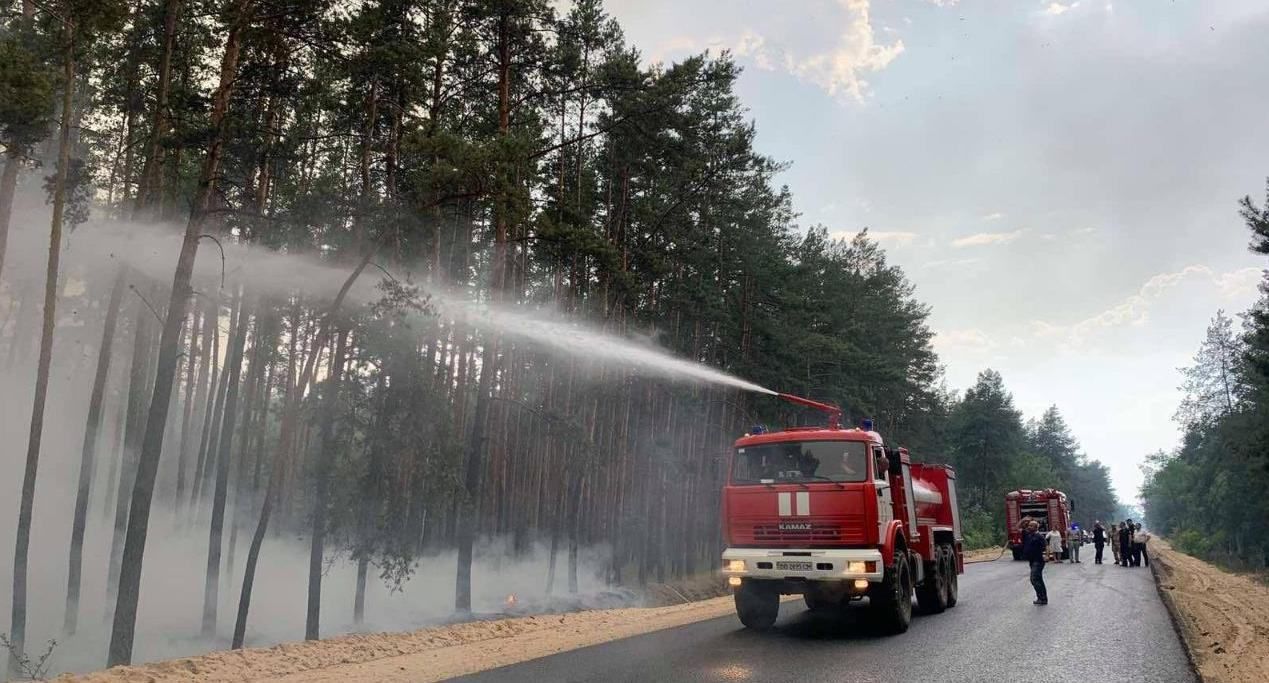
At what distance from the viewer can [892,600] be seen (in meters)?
10.6

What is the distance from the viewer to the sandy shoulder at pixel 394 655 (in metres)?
8.32

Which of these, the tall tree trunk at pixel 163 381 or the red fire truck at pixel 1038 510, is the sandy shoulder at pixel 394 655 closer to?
the tall tree trunk at pixel 163 381

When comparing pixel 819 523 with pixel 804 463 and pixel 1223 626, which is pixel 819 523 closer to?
pixel 804 463

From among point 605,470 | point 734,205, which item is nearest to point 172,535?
Answer: point 605,470

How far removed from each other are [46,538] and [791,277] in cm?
3098

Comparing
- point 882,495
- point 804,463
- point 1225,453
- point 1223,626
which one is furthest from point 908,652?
point 1225,453

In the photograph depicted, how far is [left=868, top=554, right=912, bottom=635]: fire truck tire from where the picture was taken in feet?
34.8

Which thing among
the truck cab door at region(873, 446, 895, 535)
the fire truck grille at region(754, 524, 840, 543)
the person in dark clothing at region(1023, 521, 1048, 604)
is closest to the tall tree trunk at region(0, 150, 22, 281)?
the fire truck grille at region(754, 524, 840, 543)

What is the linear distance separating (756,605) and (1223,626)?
8526mm

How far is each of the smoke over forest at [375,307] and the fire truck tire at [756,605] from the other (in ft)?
7.99

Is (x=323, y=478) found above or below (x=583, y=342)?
below

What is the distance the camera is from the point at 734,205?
3100 centimetres

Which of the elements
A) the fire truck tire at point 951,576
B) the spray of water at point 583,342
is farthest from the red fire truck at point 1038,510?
the fire truck tire at point 951,576

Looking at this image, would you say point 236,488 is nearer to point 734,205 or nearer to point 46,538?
point 46,538
